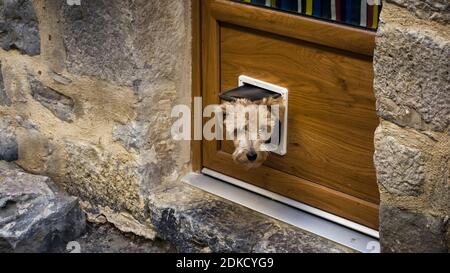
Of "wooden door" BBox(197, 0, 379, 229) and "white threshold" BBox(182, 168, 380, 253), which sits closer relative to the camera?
"wooden door" BBox(197, 0, 379, 229)

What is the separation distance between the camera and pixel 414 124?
2.39 m

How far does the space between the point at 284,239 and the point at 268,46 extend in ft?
2.17

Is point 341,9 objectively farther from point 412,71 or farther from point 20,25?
point 20,25

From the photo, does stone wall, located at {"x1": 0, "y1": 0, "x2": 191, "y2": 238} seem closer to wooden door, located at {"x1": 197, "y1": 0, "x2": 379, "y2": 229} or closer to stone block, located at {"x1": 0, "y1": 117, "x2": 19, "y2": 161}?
stone block, located at {"x1": 0, "y1": 117, "x2": 19, "y2": 161}

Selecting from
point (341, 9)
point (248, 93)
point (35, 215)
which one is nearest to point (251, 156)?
point (248, 93)

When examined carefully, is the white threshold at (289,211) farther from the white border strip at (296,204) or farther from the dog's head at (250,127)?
the dog's head at (250,127)

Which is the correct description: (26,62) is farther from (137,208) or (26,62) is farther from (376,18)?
(376,18)

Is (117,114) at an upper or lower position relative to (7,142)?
upper

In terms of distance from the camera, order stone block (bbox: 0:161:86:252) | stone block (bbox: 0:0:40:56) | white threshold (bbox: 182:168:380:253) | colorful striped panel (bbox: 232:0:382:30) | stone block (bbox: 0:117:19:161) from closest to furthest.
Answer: colorful striped panel (bbox: 232:0:382:30) < white threshold (bbox: 182:168:380:253) < stone block (bbox: 0:161:86:252) < stone block (bbox: 0:0:40:56) < stone block (bbox: 0:117:19:161)

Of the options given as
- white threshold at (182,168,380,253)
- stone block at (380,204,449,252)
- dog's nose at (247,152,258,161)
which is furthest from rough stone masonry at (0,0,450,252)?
dog's nose at (247,152,258,161)

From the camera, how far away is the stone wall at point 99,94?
3.04m

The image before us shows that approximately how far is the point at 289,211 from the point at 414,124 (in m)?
0.78

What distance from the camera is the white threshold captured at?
2.86 meters

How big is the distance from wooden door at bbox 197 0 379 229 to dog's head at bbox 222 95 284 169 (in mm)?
128
